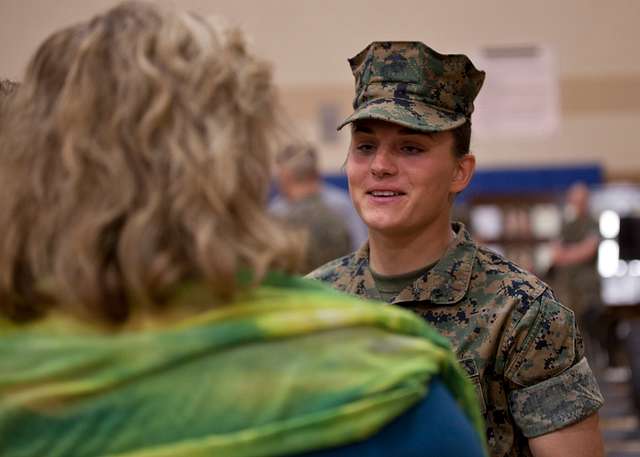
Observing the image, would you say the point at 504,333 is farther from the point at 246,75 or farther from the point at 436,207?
the point at 246,75

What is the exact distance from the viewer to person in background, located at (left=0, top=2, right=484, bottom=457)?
90cm

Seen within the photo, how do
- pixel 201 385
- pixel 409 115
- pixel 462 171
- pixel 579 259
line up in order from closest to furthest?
pixel 201 385 → pixel 409 115 → pixel 462 171 → pixel 579 259

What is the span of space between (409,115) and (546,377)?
0.59 m

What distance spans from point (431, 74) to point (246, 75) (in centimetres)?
106

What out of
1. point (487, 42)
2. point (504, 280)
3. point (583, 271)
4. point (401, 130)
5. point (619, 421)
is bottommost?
point (619, 421)

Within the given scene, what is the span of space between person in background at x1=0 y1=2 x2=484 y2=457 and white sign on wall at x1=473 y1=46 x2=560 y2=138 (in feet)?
19.4

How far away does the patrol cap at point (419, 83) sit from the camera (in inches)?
76.9

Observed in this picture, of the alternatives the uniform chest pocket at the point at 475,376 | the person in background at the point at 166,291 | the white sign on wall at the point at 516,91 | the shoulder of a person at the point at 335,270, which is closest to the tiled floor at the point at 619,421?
the white sign on wall at the point at 516,91

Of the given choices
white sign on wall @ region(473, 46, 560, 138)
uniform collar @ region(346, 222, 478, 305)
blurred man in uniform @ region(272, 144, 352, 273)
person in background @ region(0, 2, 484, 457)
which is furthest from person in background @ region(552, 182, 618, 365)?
person in background @ region(0, 2, 484, 457)

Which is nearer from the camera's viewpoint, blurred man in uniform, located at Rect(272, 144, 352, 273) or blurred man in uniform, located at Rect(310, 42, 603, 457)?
blurred man in uniform, located at Rect(310, 42, 603, 457)

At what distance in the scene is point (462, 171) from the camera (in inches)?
80.3

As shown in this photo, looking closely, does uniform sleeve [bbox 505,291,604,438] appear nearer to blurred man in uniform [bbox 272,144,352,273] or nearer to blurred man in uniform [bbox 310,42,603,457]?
blurred man in uniform [bbox 310,42,603,457]

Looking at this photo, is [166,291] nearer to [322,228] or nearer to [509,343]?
[509,343]

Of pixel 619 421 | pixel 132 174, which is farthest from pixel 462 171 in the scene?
pixel 619 421
